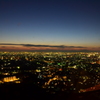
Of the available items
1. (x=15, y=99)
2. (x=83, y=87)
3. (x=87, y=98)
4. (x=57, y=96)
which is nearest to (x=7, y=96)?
(x=15, y=99)

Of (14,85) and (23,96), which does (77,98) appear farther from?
(14,85)

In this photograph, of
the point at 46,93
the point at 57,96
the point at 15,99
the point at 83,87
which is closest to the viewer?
the point at 15,99

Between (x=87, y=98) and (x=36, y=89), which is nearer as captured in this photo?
(x=87, y=98)

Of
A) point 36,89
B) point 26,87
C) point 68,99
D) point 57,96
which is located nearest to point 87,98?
point 68,99

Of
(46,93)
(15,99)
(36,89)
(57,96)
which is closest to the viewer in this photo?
(15,99)

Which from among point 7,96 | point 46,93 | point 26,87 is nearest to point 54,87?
point 46,93

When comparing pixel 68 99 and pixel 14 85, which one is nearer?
pixel 68 99

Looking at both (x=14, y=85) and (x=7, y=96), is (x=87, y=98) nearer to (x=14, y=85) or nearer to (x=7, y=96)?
(x=7, y=96)

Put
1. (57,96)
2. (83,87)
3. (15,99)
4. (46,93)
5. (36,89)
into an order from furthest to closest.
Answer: (83,87) → (36,89) → (46,93) → (57,96) → (15,99)
